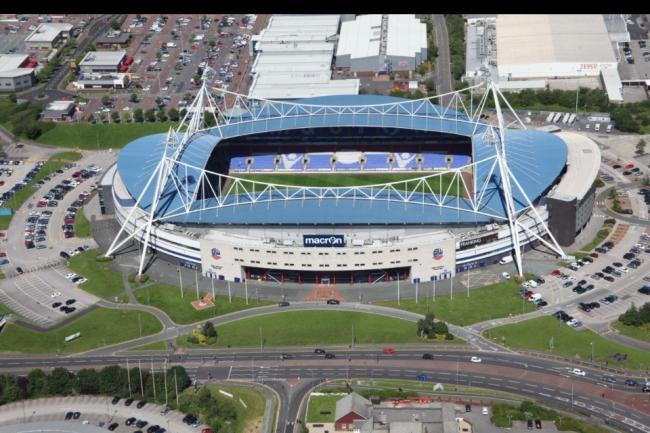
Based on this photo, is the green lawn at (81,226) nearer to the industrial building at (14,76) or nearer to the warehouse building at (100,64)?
the warehouse building at (100,64)

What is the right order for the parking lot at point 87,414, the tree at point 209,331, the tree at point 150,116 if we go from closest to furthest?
1. the parking lot at point 87,414
2. the tree at point 209,331
3. the tree at point 150,116

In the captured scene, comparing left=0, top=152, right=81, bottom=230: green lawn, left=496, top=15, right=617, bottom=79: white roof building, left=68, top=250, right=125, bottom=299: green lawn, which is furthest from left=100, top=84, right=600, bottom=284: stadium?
left=496, top=15, right=617, bottom=79: white roof building

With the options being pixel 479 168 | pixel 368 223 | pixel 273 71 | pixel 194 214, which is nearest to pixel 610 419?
pixel 368 223

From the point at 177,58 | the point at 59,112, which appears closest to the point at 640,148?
the point at 177,58

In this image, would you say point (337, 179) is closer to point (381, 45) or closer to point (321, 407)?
point (381, 45)

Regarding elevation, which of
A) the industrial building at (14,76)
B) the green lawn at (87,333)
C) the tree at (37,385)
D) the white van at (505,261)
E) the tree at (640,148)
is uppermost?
the industrial building at (14,76)

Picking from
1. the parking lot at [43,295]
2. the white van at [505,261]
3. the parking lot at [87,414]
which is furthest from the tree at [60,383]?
the white van at [505,261]

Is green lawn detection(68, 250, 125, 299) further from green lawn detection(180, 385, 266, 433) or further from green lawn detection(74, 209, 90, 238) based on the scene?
green lawn detection(180, 385, 266, 433)
